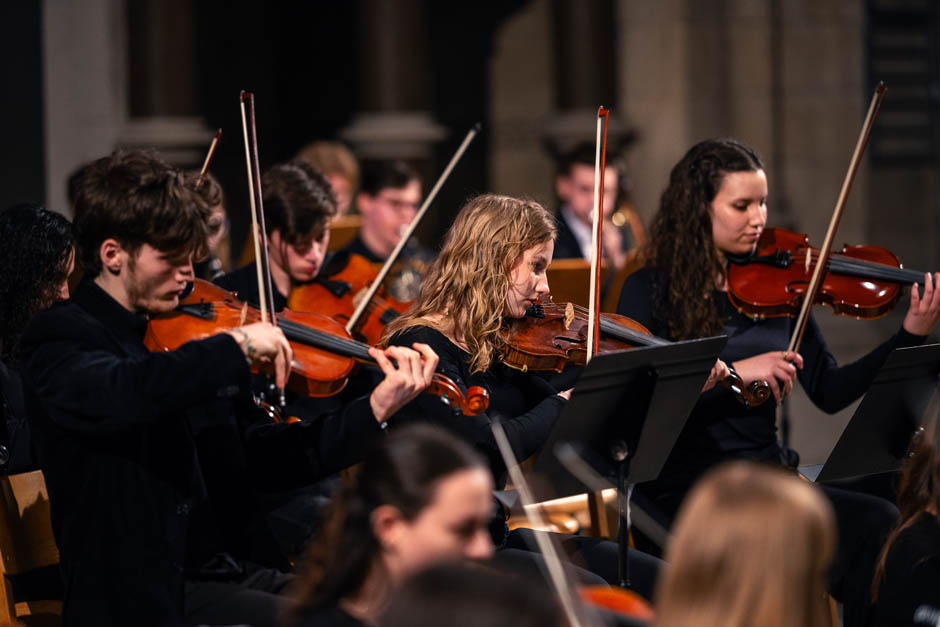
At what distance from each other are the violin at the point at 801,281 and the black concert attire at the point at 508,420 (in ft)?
2.31

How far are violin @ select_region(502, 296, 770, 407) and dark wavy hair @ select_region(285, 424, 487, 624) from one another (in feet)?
3.46

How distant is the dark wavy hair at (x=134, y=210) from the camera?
2268 millimetres

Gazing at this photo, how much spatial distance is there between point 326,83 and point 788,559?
23.1ft

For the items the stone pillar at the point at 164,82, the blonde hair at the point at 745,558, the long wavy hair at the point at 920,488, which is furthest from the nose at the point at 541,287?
the stone pillar at the point at 164,82

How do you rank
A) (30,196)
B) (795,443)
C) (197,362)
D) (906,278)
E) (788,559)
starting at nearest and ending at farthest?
1. (788,559)
2. (197,362)
3. (906,278)
4. (795,443)
5. (30,196)

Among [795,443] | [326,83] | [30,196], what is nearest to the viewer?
[795,443]

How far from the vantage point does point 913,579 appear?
2.42 m

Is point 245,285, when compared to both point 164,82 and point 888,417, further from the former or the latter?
point 164,82

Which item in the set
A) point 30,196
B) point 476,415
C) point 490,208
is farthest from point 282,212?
point 30,196

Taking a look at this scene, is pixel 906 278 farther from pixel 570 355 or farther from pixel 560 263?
pixel 560 263

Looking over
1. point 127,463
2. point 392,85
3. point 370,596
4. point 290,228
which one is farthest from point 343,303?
point 392,85

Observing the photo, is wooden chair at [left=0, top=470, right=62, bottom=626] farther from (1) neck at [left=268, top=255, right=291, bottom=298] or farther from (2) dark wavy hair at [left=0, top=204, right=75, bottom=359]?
(1) neck at [left=268, top=255, right=291, bottom=298]

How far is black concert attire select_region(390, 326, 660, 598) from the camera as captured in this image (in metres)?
2.70

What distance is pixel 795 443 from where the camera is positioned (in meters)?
5.51
